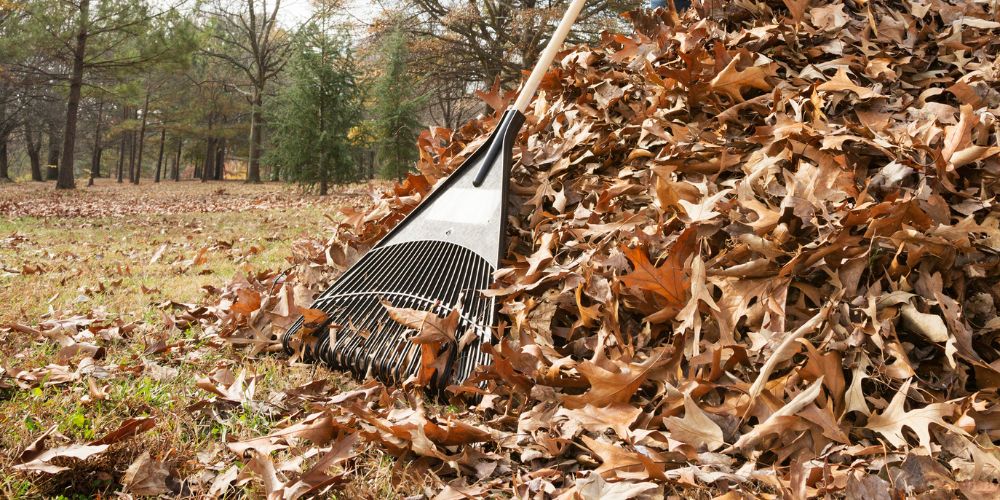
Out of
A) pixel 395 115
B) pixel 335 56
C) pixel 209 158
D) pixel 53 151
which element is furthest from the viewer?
pixel 209 158

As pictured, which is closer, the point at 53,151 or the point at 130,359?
the point at 130,359

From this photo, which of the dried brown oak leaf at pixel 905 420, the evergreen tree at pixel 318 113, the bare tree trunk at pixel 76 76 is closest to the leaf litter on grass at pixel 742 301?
the dried brown oak leaf at pixel 905 420

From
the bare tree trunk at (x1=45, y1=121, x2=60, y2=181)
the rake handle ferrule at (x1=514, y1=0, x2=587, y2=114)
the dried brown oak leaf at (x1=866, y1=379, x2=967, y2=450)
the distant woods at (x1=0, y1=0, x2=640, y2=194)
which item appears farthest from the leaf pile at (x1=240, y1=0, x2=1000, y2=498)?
the bare tree trunk at (x1=45, y1=121, x2=60, y2=181)

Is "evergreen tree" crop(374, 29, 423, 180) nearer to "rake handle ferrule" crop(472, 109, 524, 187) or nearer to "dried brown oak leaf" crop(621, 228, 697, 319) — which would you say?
"rake handle ferrule" crop(472, 109, 524, 187)

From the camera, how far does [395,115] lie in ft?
56.7

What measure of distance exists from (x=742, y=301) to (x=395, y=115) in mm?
16580

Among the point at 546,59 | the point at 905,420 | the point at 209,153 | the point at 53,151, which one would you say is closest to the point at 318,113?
the point at 546,59

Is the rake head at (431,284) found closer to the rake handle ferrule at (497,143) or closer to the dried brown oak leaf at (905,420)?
the rake handle ferrule at (497,143)

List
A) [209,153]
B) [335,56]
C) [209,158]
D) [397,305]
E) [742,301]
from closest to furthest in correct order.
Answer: [742,301] → [397,305] → [335,56] → [209,153] → [209,158]

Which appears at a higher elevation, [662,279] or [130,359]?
[662,279]

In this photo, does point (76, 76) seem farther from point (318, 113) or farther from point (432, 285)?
point (432, 285)

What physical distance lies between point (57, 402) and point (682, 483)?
179 centimetres

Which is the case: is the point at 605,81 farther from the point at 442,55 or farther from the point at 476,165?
the point at 442,55

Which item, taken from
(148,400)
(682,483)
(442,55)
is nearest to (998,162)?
(682,483)
